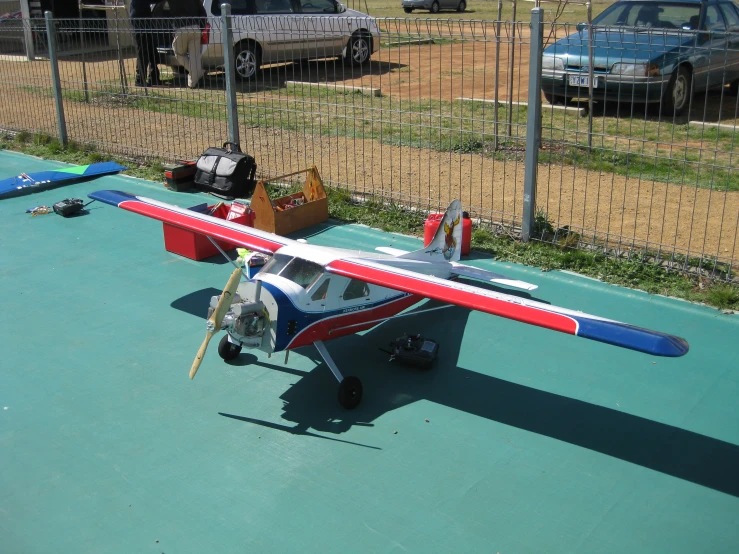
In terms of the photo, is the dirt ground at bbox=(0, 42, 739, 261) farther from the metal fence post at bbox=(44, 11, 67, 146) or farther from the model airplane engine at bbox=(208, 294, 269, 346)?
the model airplane engine at bbox=(208, 294, 269, 346)

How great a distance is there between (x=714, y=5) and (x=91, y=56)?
39.4ft

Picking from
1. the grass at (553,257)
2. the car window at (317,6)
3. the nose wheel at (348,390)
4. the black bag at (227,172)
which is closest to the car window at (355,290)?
the nose wheel at (348,390)

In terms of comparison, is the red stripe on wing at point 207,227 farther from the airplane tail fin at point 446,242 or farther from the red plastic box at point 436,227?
the red plastic box at point 436,227

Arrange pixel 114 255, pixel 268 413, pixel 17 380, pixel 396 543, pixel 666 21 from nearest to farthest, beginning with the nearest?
pixel 396 543, pixel 268 413, pixel 17 380, pixel 114 255, pixel 666 21

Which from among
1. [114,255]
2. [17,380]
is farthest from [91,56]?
[17,380]

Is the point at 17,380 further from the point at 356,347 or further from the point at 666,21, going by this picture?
the point at 666,21

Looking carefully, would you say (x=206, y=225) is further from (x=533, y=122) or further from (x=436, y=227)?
(x=533, y=122)

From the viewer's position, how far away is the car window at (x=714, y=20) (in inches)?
542

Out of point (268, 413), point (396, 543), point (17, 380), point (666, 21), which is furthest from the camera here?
point (666, 21)

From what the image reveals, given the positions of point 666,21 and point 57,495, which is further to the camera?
point 666,21

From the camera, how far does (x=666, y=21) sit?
44.5ft

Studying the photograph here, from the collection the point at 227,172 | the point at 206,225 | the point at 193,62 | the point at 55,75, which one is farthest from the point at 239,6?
the point at 206,225

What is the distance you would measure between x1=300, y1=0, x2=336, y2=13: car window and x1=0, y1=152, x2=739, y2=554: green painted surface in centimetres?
1288

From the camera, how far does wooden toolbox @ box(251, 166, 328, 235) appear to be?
9.13m
